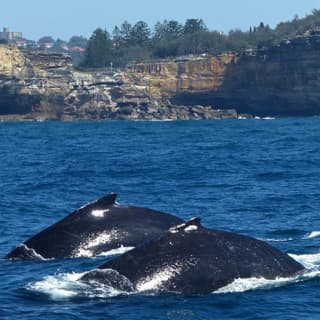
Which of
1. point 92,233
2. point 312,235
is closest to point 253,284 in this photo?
point 92,233

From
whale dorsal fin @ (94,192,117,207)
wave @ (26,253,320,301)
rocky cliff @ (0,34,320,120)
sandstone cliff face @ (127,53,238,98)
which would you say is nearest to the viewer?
wave @ (26,253,320,301)

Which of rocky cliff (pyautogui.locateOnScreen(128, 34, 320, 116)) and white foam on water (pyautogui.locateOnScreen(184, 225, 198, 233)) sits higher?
white foam on water (pyautogui.locateOnScreen(184, 225, 198, 233))

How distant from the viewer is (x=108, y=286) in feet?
57.5

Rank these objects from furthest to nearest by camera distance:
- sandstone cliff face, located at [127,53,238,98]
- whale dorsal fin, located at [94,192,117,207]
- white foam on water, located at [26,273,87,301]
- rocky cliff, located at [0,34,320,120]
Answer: sandstone cliff face, located at [127,53,238,98]
rocky cliff, located at [0,34,320,120]
whale dorsal fin, located at [94,192,117,207]
white foam on water, located at [26,273,87,301]

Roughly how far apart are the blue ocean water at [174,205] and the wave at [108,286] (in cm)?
3

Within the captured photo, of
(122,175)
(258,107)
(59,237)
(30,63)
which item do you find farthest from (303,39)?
(59,237)

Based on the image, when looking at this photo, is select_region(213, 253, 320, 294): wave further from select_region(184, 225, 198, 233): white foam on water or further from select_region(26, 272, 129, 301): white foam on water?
select_region(26, 272, 129, 301): white foam on water

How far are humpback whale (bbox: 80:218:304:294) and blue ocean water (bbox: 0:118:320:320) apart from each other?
23 cm

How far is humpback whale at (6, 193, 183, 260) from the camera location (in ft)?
70.5

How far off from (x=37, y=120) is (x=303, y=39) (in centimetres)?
4742

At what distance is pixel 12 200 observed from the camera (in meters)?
36.5

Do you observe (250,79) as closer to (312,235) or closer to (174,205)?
(174,205)

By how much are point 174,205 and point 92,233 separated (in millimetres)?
12307

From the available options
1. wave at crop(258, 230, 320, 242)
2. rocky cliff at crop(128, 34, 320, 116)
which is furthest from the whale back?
rocky cliff at crop(128, 34, 320, 116)
